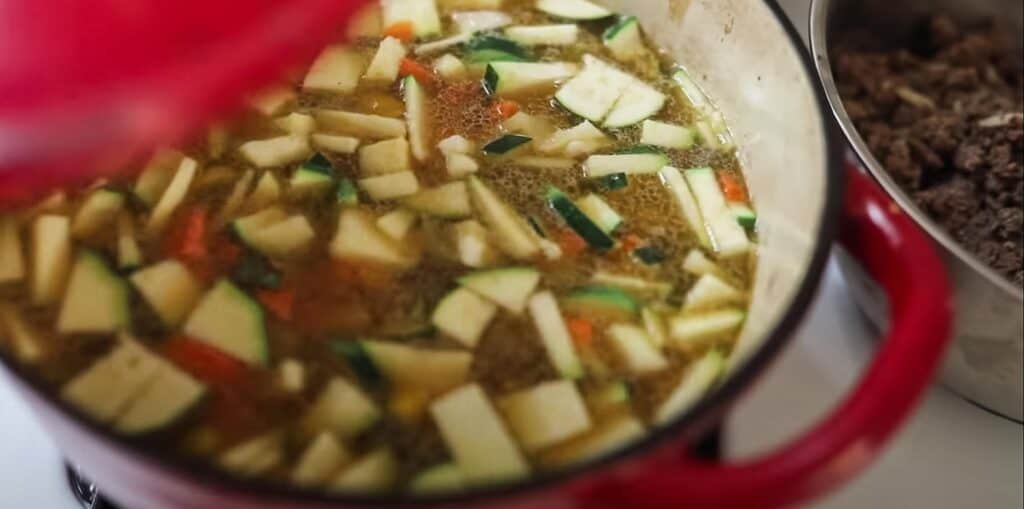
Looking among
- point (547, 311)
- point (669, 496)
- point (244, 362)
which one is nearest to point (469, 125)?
point (547, 311)

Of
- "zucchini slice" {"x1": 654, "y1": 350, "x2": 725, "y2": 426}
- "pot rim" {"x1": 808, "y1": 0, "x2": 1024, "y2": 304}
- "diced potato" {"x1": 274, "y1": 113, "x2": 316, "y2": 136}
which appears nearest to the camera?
"zucchini slice" {"x1": 654, "y1": 350, "x2": 725, "y2": 426}

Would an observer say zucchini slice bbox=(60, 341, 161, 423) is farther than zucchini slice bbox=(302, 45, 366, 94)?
No

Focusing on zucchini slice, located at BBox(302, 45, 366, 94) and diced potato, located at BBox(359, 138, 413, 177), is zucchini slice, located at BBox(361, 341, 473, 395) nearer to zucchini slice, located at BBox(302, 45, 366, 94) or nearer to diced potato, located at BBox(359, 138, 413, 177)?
diced potato, located at BBox(359, 138, 413, 177)

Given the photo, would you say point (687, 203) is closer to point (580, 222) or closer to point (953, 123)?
point (580, 222)

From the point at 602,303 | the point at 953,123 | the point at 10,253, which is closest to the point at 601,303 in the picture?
the point at 602,303

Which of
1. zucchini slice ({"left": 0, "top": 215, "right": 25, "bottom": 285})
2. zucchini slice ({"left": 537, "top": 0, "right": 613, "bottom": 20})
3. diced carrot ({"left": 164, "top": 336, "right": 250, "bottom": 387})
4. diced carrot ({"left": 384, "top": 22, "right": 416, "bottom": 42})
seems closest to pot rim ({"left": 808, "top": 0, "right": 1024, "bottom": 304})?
zucchini slice ({"left": 537, "top": 0, "right": 613, "bottom": 20})
